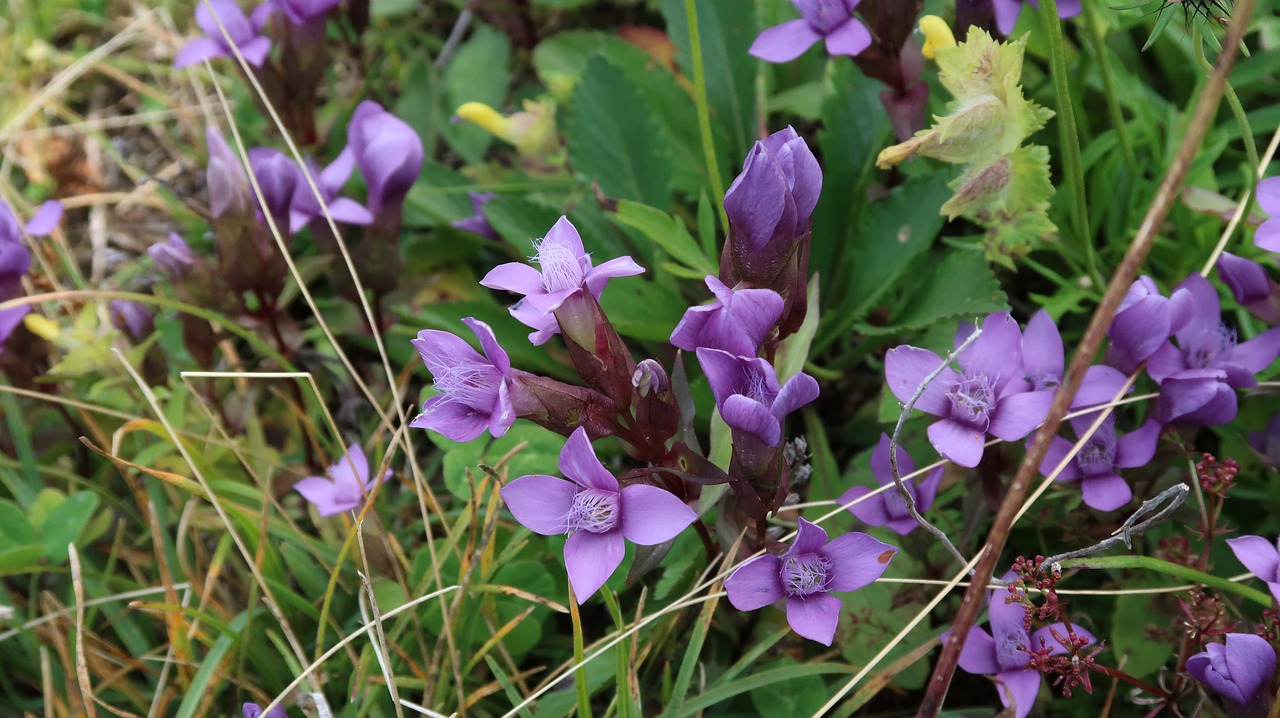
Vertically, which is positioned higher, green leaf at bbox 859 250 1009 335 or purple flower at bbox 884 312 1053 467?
purple flower at bbox 884 312 1053 467

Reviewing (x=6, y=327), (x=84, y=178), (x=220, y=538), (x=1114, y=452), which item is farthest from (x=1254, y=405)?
(x=84, y=178)

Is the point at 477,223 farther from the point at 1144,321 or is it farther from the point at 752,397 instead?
the point at 1144,321

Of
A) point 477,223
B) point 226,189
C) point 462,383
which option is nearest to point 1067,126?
point 462,383

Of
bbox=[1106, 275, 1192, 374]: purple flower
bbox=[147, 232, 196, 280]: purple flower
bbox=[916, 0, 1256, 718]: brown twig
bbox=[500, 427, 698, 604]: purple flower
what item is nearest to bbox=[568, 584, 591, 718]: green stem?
bbox=[500, 427, 698, 604]: purple flower

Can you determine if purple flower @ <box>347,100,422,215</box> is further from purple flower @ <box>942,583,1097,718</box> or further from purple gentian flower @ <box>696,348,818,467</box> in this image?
purple flower @ <box>942,583,1097,718</box>

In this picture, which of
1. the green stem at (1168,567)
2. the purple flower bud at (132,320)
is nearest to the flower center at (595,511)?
the green stem at (1168,567)

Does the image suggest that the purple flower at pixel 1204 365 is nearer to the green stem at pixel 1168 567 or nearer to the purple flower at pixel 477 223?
the green stem at pixel 1168 567
